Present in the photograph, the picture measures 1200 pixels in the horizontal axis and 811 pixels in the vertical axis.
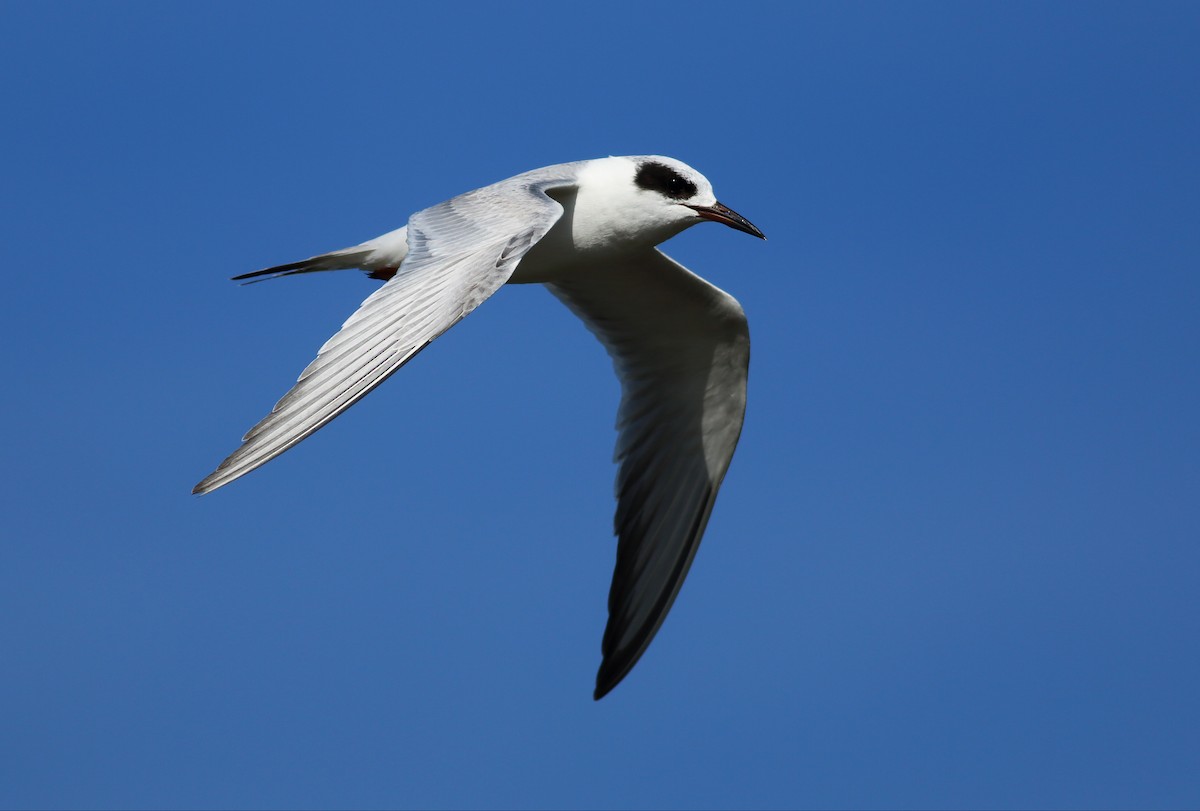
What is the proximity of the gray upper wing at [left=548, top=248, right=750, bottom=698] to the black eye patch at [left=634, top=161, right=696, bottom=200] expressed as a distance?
3.72 feet

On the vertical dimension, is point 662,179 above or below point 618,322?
above

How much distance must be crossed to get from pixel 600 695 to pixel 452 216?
3.63m

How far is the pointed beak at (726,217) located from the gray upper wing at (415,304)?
106cm

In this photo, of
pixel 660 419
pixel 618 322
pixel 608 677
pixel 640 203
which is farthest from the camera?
pixel 660 419

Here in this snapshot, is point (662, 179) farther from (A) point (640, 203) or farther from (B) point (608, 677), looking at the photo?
(B) point (608, 677)

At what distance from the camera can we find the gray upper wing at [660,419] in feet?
31.0

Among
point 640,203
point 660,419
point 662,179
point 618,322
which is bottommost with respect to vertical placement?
point 660,419

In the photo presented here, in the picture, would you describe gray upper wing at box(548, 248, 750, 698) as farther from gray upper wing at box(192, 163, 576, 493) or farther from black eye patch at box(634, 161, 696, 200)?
gray upper wing at box(192, 163, 576, 493)

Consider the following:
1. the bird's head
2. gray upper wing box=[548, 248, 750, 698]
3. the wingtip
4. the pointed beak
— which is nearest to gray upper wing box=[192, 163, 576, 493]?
the bird's head

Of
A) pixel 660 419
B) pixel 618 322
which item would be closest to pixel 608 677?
pixel 660 419

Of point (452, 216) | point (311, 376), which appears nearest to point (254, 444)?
point (311, 376)

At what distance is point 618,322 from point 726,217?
1.70 metres

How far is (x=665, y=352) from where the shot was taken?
9812 millimetres

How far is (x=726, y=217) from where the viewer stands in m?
8.31
